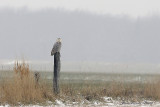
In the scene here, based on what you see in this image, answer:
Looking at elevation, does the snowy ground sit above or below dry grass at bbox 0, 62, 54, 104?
below

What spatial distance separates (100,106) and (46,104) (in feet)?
6.66

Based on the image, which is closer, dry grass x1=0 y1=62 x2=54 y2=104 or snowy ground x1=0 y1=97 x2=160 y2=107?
dry grass x1=0 y1=62 x2=54 y2=104

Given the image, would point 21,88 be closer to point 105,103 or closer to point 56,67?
point 56,67

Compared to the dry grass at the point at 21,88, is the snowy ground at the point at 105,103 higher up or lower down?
lower down

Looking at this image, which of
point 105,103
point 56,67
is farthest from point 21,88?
point 105,103

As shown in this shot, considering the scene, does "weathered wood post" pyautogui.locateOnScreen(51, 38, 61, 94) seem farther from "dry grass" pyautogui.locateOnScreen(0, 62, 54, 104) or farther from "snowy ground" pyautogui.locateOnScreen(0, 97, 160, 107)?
"dry grass" pyautogui.locateOnScreen(0, 62, 54, 104)

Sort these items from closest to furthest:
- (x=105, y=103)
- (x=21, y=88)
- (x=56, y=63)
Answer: (x=21, y=88) < (x=105, y=103) < (x=56, y=63)

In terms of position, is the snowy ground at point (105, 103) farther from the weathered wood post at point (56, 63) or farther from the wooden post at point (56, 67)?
the wooden post at point (56, 67)

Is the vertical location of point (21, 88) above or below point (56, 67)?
below

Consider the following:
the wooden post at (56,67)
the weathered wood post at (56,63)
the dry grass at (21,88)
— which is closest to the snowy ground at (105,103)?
the dry grass at (21,88)

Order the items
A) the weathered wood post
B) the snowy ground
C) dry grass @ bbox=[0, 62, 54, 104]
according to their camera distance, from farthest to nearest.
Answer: the weathered wood post
the snowy ground
dry grass @ bbox=[0, 62, 54, 104]

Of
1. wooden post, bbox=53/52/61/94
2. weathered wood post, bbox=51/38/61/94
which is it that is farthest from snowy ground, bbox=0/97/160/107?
wooden post, bbox=53/52/61/94

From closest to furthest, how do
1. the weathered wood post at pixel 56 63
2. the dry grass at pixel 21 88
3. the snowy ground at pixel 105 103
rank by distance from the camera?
the dry grass at pixel 21 88 < the snowy ground at pixel 105 103 < the weathered wood post at pixel 56 63

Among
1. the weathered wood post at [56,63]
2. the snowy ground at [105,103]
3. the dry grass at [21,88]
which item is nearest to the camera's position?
the dry grass at [21,88]
